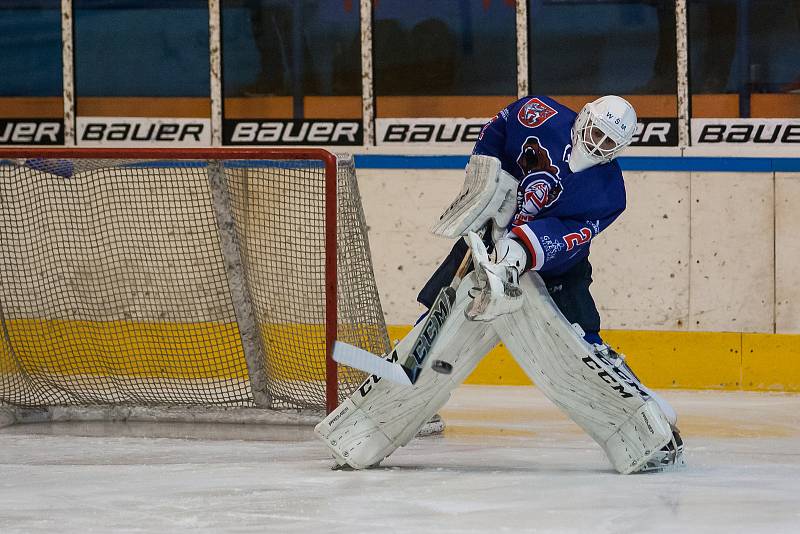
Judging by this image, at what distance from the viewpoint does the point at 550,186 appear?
4.10m

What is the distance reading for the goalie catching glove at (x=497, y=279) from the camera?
380 centimetres

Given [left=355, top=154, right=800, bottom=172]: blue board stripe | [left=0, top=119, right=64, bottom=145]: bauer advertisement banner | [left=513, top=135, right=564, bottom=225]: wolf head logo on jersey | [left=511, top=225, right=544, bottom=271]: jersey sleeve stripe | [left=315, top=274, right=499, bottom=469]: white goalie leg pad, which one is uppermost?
[left=513, top=135, right=564, bottom=225]: wolf head logo on jersey

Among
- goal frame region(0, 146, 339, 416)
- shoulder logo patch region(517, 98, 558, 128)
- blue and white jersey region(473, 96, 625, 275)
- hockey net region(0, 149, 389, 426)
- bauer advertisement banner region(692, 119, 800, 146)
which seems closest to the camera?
blue and white jersey region(473, 96, 625, 275)

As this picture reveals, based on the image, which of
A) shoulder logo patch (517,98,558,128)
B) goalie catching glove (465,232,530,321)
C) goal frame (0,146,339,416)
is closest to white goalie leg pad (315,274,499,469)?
goalie catching glove (465,232,530,321)

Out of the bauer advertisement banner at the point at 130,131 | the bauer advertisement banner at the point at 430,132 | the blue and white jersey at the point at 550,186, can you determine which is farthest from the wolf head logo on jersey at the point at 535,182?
the bauer advertisement banner at the point at 130,131

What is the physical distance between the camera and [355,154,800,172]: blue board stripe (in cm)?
645

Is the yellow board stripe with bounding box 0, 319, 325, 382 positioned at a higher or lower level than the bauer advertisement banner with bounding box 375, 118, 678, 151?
lower

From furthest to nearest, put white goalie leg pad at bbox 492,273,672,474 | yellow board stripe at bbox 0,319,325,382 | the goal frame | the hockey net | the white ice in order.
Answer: yellow board stripe at bbox 0,319,325,382 < the hockey net < the goal frame < white goalie leg pad at bbox 492,273,672,474 < the white ice

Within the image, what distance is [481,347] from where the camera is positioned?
4172 millimetres

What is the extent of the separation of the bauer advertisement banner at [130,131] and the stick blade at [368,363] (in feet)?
10.4

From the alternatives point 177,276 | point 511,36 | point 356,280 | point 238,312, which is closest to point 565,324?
point 356,280

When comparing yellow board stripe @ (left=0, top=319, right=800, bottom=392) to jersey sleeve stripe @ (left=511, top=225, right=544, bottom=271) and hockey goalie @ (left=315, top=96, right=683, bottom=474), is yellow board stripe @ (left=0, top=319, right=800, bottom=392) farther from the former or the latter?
jersey sleeve stripe @ (left=511, top=225, right=544, bottom=271)

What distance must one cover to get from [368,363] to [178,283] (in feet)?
8.29

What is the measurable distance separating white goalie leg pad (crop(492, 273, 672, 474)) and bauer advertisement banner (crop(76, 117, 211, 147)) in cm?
323
